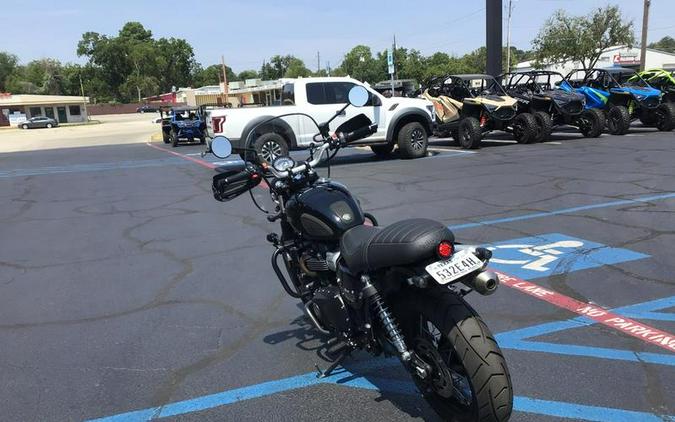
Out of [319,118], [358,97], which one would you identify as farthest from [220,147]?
[319,118]

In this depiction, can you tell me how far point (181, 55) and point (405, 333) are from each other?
139565 millimetres

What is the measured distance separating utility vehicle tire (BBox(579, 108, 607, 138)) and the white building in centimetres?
4326

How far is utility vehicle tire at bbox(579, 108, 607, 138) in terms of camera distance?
16.4 meters

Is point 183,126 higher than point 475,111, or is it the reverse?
point 475,111

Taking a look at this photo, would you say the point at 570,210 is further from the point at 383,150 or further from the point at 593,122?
the point at 593,122

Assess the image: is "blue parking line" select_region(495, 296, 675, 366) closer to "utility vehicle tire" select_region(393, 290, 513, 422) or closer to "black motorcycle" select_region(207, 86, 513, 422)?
"black motorcycle" select_region(207, 86, 513, 422)

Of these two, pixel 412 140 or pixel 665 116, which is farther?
pixel 665 116

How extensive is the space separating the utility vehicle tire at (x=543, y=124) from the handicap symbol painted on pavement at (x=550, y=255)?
1028 centimetres

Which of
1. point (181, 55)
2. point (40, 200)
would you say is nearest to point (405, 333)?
point (40, 200)

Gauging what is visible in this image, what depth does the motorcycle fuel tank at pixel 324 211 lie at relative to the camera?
3289 millimetres

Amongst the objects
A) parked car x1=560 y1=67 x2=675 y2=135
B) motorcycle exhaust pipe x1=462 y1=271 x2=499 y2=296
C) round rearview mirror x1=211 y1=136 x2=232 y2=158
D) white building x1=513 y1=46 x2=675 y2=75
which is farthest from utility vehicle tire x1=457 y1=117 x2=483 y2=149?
white building x1=513 y1=46 x2=675 y2=75

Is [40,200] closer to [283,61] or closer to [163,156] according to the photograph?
[163,156]

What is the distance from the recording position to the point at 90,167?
16703mm

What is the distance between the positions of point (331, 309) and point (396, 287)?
1.91ft
